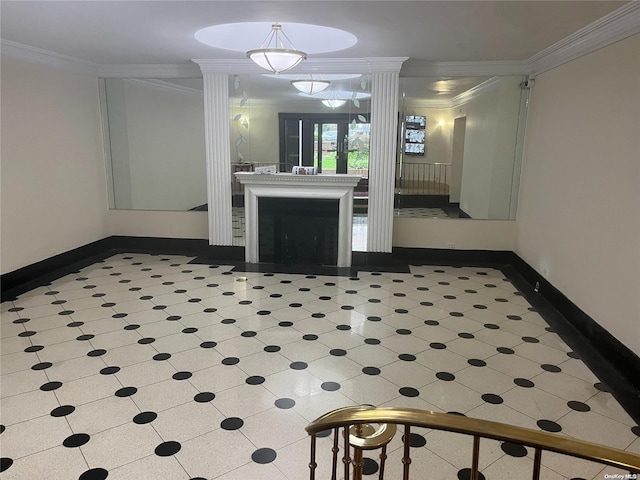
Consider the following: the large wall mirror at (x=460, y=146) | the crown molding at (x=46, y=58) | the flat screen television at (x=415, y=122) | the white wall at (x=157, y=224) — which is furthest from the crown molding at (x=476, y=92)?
the crown molding at (x=46, y=58)

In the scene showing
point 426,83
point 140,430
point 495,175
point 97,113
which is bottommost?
point 140,430

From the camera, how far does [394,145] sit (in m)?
7.01

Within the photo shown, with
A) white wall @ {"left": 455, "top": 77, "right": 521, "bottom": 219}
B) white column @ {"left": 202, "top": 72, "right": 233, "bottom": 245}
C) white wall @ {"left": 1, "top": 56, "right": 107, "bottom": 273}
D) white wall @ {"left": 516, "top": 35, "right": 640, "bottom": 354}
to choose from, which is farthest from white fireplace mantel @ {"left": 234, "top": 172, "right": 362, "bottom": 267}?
white wall @ {"left": 516, "top": 35, "right": 640, "bottom": 354}

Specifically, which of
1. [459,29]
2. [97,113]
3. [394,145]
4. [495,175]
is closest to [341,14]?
[459,29]

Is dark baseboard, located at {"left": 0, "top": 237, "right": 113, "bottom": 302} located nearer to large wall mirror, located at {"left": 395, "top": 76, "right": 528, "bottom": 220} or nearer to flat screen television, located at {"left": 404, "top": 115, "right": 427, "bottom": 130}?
large wall mirror, located at {"left": 395, "top": 76, "right": 528, "bottom": 220}

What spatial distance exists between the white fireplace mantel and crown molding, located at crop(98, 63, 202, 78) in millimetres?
1833

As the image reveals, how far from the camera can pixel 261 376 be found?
12.7ft

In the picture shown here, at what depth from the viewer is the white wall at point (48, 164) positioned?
579cm

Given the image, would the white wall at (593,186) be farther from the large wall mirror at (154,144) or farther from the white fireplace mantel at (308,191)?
the large wall mirror at (154,144)

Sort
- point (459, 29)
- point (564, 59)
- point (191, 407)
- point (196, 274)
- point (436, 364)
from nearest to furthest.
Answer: point (191, 407), point (436, 364), point (459, 29), point (564, 59), point (196, 274)

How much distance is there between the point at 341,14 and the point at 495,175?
4.13 metres

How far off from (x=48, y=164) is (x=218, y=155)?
2.38m

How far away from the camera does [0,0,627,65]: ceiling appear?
13.1 feet

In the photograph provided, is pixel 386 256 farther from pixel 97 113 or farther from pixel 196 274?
pixel 97 113
